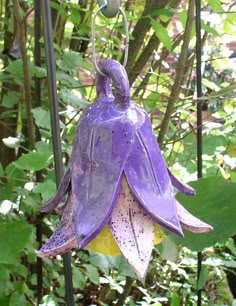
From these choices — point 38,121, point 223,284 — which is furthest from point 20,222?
point 223,284

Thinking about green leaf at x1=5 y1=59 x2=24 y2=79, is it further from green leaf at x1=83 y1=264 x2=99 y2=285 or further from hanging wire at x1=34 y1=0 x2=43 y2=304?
green leaf at x1=83 y1=264 x2=99 y2=285

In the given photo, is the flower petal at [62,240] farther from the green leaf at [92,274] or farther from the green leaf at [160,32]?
the green leaf at [92,274]

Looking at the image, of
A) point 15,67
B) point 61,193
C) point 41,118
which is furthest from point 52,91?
point 15,67

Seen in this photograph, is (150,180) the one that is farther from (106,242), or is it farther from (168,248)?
(168,248)

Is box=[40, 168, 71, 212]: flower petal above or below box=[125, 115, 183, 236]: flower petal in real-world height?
below

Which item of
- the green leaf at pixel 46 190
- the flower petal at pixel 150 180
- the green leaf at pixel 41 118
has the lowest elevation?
the green leaf at pixel 46 190

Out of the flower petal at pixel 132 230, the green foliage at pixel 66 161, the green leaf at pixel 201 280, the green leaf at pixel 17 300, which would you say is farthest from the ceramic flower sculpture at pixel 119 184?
the green leaf at pixel 17 300

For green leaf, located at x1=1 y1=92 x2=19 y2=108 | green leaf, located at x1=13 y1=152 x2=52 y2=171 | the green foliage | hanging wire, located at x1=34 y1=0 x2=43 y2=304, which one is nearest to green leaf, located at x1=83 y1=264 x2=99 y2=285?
the green foliage
